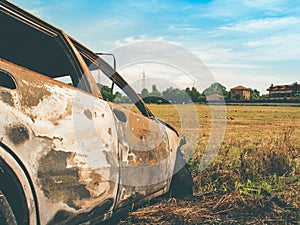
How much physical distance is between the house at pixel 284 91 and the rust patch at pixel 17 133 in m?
79.4

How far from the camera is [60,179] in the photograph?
1970 mm

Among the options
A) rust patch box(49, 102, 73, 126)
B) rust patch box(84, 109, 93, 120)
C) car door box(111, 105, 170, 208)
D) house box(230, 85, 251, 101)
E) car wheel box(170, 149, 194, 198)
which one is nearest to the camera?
rust patch box(49, 102, 73, 126)

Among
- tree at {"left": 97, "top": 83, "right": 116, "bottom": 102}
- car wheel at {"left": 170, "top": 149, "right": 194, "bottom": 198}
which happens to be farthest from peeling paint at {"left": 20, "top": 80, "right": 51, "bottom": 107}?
car wheel at {"left": 170, "top": 149, "right": 194, "bottom": 198}

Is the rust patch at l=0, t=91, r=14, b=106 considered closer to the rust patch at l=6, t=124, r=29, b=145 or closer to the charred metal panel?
the charred metal panel

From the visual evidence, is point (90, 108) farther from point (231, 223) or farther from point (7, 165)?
point (231, 223)

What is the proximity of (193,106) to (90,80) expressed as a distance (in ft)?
4.63

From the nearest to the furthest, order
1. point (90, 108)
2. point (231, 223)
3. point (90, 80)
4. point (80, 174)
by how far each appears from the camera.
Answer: point (80, 174), point (90, 108), point (90, 80), point (231, 223)

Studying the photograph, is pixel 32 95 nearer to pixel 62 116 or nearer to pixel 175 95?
pixel 62 116

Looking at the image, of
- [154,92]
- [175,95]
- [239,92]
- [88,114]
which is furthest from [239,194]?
[239,92]

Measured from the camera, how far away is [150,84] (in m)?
3.73

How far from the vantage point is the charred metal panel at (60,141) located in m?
1.76

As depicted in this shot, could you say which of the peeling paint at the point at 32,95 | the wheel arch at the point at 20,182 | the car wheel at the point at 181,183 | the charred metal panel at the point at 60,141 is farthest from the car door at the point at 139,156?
the wheel arch at the point at 20,182

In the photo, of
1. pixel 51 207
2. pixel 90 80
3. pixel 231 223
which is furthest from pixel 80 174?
pixel 231 223

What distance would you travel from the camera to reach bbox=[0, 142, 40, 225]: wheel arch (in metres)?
1.67
